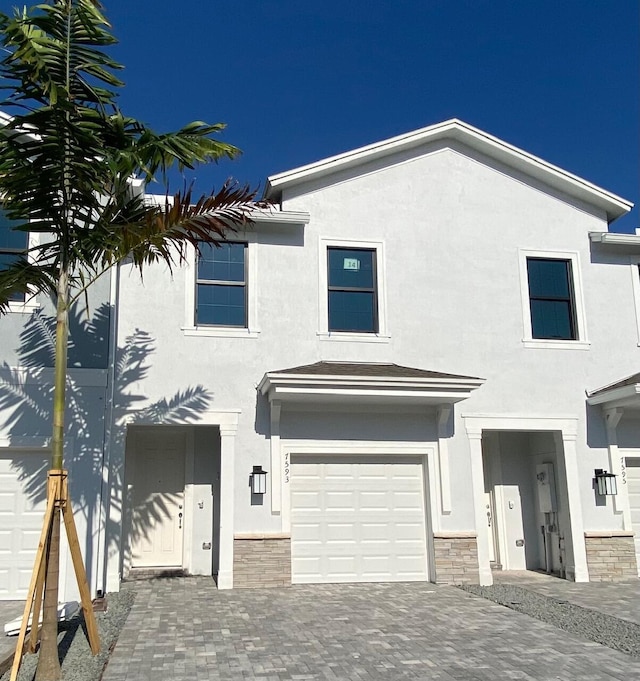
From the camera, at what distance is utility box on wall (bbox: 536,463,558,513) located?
42.7 feet

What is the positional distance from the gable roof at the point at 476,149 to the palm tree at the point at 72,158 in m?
5.41

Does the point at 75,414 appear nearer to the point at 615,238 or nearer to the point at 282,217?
the point at 282,217

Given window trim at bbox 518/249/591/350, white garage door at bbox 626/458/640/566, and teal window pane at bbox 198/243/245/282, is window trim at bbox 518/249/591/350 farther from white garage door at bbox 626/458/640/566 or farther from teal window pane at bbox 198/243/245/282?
teal window pane at bbox 198/243/245/282

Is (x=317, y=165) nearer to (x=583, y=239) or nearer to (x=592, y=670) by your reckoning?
(x=583, y=239)

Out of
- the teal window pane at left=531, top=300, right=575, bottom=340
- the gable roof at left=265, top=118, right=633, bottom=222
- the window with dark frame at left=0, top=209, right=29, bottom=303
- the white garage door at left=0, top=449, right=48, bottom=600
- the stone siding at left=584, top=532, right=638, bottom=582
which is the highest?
the gable roof at left=265, top=118, right=633, bottom=222

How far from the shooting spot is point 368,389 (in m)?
11.2

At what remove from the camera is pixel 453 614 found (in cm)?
943

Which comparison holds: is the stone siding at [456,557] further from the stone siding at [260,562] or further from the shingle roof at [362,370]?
the shingle roof at [362,370]

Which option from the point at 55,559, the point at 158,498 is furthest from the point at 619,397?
the point at 55,559

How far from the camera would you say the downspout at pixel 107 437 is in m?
10.4

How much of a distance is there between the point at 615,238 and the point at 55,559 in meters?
11.4

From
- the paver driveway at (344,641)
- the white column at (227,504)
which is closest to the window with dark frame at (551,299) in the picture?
the paver driveway at (344,641)

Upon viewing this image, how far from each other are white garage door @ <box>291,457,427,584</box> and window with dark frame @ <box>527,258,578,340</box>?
3.82 m

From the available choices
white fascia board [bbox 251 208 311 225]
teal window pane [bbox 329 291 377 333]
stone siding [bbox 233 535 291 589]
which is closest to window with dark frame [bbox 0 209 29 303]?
white fascia board [bbox 251 208 311 225]
